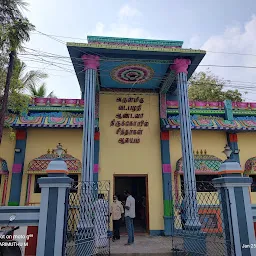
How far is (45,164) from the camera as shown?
30.8 feet

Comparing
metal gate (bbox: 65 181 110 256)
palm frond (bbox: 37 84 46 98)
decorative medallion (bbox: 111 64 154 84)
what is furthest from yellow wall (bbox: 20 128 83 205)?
palm frond (bbox: 37 84 46 98)

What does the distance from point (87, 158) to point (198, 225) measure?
376 centimetres

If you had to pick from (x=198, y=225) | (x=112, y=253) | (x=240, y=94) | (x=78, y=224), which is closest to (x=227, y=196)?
(x=198, y=225)

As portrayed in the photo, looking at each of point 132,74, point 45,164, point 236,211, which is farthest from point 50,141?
point 236,211

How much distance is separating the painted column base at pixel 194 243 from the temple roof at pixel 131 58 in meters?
5.68

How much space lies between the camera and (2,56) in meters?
7.12

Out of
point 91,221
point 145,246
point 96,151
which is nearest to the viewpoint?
point 91,221

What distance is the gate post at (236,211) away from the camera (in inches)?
180

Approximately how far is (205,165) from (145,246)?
4.18m

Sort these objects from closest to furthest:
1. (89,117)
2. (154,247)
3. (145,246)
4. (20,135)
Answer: (154,247) → (145,246) → (89,117) → (20,135)

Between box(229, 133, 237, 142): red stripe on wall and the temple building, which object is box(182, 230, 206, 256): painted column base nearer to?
the temple building

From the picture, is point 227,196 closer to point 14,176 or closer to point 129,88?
point 129,88

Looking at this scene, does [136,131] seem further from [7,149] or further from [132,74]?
[7,149]

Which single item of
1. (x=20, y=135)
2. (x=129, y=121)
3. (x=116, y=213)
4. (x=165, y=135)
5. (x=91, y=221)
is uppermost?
(x=129, y=121)
